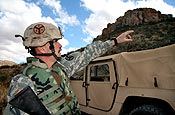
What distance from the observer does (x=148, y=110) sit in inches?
189

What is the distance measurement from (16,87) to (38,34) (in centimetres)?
46

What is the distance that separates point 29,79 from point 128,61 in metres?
3.91

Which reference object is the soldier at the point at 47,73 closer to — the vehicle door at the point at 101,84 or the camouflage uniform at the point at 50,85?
the camouflage uniform at the point at 50,85

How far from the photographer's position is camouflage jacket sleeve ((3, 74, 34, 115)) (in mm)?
1794

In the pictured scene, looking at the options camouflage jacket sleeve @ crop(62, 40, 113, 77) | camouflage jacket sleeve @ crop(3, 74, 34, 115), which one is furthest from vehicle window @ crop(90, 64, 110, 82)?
camouflage jacket sleeve @ crop(3, 74, 34, 115)

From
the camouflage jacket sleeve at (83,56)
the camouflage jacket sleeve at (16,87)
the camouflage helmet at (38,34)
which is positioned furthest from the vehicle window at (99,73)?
the camouflage jacket sleeve at (16,87)

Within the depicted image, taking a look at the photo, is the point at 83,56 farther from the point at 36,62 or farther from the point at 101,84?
the point at 101,84

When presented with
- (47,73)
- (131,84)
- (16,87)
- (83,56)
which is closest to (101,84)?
(131,84)

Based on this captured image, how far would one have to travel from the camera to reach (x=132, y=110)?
527 cm

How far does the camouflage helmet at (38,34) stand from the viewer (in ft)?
7.01

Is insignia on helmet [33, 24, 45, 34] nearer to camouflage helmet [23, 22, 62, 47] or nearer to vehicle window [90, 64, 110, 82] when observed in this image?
camouflage helmet [23, 22, 62, 47]

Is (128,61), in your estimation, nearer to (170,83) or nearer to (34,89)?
(170,83)

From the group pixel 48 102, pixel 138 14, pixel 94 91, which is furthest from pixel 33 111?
pixel 138 14

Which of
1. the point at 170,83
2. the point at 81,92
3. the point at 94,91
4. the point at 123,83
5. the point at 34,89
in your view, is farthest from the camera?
the point at 81,92
